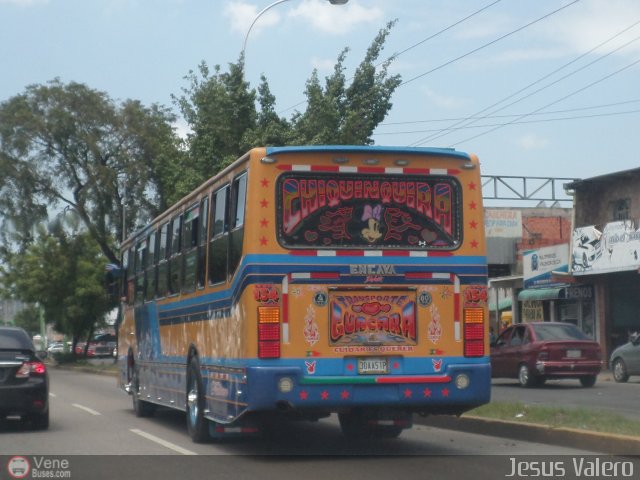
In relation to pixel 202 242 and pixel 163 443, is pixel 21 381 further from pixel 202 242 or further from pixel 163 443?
pixel 202 242

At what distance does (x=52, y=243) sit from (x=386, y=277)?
44.1 m

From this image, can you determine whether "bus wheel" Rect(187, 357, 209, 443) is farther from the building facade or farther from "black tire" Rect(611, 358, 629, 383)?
the building facade

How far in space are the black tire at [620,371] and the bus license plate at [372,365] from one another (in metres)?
17.2

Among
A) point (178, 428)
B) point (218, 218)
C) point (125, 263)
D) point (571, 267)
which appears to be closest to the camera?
point (218, 218)

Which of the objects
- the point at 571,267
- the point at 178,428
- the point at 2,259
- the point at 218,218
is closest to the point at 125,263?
the point at 178,428

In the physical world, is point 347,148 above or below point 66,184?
below

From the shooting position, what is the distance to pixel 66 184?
164 ft

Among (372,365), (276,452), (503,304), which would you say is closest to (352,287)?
(372,365)

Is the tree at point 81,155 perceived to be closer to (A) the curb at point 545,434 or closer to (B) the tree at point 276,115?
(B) the tree at point 276,115

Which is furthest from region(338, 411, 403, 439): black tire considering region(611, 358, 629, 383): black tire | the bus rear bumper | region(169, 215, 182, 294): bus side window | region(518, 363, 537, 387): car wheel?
region(611, 358, 629, 383): black tire

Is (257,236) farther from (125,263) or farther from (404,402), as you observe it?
(125,263)

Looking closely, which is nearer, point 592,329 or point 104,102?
point 592,329

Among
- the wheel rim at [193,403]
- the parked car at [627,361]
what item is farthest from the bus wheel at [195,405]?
the parked car at [627,361]

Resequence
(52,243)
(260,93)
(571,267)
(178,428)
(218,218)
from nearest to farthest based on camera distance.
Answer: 1. (218,218)
2. (178,428)
3. (260,93)
4. (571,267)
5. (52,243)
